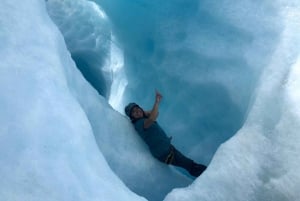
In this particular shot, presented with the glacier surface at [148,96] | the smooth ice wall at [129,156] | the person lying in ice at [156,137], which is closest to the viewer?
the glacier surface at [148,96]

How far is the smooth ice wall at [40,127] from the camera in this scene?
1.70 metres

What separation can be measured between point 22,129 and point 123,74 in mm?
2730

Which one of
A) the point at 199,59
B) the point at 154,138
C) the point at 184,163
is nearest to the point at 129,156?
the point at 154,138

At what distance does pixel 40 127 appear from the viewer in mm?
1848

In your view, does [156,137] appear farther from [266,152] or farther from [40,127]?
[40,127]

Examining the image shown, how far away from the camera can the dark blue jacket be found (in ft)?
9.73

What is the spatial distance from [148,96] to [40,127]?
6.89ft

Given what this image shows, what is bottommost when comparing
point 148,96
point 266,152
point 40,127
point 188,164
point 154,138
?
point 148,96

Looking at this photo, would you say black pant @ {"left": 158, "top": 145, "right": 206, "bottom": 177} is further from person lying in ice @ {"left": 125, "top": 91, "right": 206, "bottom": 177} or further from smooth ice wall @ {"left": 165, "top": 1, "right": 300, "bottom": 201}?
smooth ice wall @ {"left": 165, "top": 1, "right": 300, "bottom": 201}

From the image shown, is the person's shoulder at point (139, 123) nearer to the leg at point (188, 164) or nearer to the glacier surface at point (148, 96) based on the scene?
the glacier surface at point (148, 96)

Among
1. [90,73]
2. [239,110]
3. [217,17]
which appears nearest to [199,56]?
[217,17]

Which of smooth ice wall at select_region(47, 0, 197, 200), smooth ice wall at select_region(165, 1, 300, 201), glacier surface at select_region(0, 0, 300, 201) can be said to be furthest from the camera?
smooth ice wall at select_region(47, 0, 197, 200)

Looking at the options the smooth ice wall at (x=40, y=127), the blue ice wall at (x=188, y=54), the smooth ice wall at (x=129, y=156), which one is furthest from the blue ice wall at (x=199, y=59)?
the smooth ice wall at (x=40, y=127)

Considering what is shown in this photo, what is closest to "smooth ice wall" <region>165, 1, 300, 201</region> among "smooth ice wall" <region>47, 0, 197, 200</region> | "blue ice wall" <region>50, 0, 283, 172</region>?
"blue ice wall" <region>50, 0, 283, 172</region>
